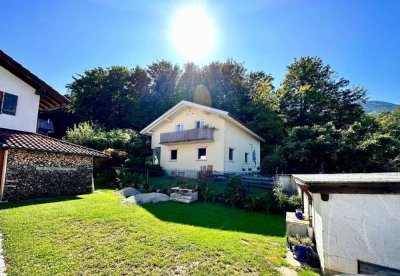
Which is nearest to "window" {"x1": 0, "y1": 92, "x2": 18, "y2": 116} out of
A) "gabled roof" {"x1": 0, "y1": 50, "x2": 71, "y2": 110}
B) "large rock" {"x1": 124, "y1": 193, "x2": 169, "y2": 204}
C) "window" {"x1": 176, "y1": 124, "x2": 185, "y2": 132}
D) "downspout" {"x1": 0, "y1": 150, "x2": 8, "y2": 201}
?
"gabled roof" {"x1": 0, "y1": 50, "x2": 71, "y2": 110}

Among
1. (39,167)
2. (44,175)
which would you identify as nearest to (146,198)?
(44,175)

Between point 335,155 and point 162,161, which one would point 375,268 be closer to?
point 335,155

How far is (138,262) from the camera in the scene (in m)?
5.47

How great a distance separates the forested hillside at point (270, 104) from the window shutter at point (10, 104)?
988 cm

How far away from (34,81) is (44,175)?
6.41m

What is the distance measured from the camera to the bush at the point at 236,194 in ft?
40.9

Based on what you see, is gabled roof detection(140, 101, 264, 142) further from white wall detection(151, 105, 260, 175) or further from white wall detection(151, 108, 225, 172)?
white wall detection(151, 108, 225, 172)

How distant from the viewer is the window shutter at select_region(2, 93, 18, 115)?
1377 cm

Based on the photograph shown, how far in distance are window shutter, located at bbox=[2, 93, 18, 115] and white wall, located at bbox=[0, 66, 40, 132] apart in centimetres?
18

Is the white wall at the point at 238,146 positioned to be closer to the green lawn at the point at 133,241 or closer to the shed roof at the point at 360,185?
the green lawn at the point at 133,241

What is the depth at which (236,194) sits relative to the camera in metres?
12.7

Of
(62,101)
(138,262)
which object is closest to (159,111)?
(62,101)

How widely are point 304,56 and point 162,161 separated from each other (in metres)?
31.5

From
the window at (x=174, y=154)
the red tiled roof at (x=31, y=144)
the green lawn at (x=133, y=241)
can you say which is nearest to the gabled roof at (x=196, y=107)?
the window at (x=174, y=154)
